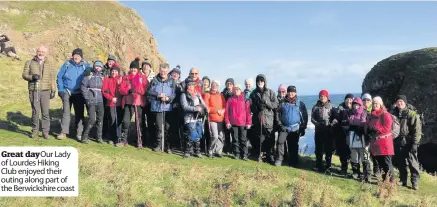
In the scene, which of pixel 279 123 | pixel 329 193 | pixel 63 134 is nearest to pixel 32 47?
pixel 63 134

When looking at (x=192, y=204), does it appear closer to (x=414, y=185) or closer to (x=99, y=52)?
(x=414, y=185)

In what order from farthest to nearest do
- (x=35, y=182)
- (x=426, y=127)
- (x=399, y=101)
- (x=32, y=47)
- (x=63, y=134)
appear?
(x=32, y=47)
(x=426, y=127)
(x=63, y=134)
(x=399, y=101)
(x=35, y=182)

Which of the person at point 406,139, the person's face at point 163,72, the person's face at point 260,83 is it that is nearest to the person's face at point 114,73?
the person's face at point 163,72

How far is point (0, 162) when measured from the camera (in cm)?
862

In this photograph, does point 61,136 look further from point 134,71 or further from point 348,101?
point 348,101

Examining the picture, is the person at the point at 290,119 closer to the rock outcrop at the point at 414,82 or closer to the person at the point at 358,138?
the person at the point at 358,138

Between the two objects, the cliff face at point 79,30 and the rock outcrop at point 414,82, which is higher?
the cliff face at point 79,30

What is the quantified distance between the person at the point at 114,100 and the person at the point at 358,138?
762cm

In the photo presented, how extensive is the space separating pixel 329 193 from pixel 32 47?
35763 mm

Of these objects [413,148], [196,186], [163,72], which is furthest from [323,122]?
[163,72]

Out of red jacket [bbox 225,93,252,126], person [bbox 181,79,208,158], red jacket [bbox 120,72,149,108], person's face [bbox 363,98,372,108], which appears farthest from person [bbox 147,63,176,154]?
person's face [bbox 363,98,372,108]

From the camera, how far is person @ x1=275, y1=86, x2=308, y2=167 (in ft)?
41.8

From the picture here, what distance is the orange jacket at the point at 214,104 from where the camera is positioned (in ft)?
43.0

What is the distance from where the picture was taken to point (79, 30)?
4500 cm
